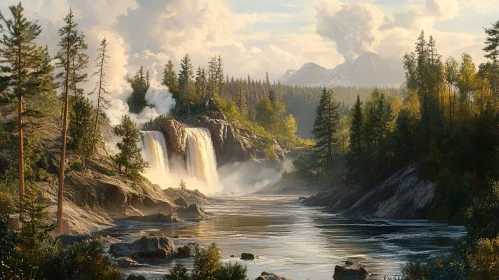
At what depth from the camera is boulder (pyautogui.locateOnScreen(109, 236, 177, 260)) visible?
39.5 m

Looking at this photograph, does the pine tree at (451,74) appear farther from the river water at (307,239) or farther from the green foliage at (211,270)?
the green foliage at (211,270)

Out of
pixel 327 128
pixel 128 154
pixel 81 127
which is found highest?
pixel 327 128

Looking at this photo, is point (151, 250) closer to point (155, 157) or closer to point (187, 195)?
point (187, 195)

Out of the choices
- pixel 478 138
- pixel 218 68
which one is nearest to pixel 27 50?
pixel 478 138

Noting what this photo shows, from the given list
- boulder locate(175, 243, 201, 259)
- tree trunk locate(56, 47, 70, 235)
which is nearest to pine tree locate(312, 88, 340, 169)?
tree trunk locate(56, 47, 70, 235)

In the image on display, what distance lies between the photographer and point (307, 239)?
50.5 metres

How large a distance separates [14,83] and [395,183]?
43.6 meters

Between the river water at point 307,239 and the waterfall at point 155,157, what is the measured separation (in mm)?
34013

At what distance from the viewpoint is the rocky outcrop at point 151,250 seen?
39.5 metres

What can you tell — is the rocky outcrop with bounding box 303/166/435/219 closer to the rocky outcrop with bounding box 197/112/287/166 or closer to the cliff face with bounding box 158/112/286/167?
the cliff face with bounding box 158/112/286/167

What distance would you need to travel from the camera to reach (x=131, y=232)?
178 feet

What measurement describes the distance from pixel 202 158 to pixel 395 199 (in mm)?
65905

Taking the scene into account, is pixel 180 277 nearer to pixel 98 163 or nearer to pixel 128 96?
pixel 98 163

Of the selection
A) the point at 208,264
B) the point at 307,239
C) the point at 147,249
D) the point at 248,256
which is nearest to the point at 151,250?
the point at 147,249
